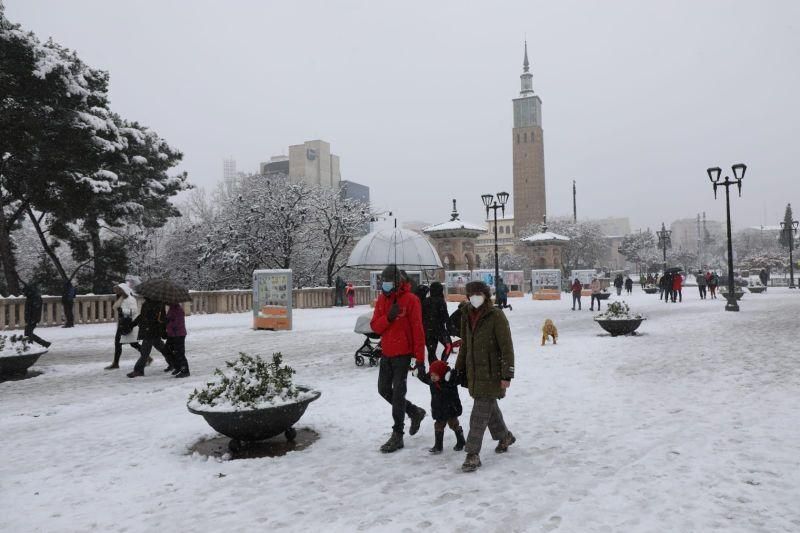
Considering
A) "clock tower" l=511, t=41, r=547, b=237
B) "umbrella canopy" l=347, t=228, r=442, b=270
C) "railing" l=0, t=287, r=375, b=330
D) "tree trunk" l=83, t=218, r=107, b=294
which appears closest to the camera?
"umbrella canopy" l=347, t=228, r=442, b=270

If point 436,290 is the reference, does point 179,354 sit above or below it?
below

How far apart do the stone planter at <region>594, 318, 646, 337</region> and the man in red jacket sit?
10022mm

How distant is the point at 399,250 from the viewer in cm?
1384

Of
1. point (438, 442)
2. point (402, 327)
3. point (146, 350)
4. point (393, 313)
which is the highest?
point (393, 313)

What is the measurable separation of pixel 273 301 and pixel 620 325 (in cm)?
1108

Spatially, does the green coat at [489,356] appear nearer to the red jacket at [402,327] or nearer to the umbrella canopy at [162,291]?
the red jacket at [402,327]

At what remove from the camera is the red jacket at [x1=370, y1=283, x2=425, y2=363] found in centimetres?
560

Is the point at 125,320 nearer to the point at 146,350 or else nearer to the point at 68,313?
the point at 146,350

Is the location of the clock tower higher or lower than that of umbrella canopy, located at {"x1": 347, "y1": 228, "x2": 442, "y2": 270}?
higher

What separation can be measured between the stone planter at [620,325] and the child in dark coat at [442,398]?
1009 centimetres

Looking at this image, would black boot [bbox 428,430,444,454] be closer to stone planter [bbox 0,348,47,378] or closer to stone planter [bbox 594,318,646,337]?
stone planter [bbox 0,348,47,378]

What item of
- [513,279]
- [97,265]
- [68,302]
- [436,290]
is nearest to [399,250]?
[436,290]

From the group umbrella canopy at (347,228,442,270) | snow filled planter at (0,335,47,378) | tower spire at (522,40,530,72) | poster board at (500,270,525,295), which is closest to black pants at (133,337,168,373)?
snow filled planter at (0,335,47,378)

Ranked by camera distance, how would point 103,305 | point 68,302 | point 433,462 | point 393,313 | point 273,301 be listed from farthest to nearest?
point 103,305 → point 68,302 → point 273,301 → point 393,313 → point 433,462
